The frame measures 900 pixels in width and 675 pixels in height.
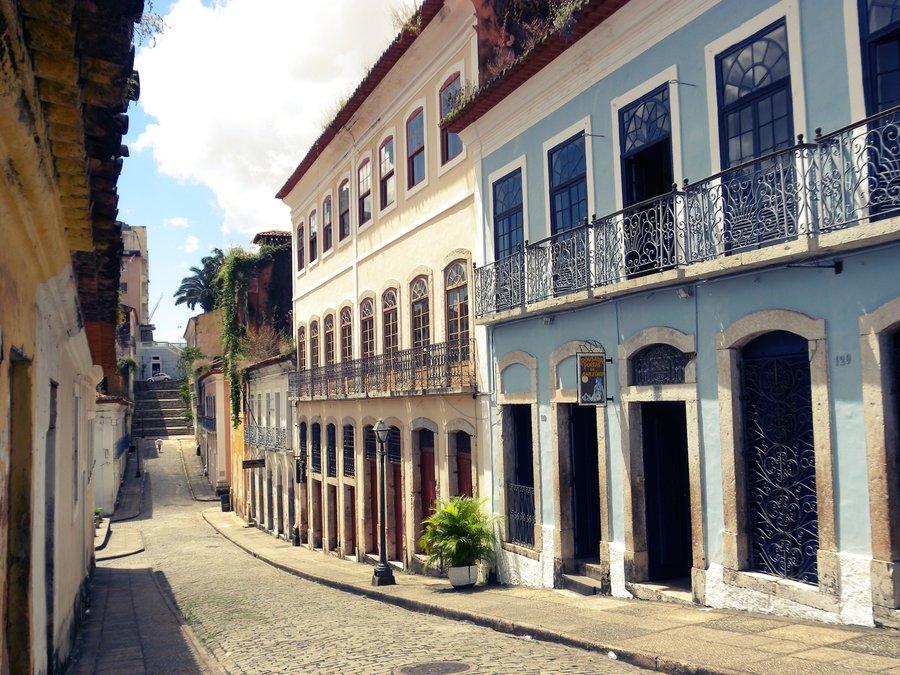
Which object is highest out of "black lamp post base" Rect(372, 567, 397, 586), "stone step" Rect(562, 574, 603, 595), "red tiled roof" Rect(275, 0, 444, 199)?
"red tiled roof" Rect(275, 0, 444, 199)

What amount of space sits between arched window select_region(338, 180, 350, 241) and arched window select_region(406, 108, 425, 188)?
489 centimetres

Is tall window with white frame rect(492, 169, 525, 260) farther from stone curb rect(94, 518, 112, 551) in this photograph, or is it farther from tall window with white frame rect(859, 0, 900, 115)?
stone curb rect(94, 518, 112, 551)

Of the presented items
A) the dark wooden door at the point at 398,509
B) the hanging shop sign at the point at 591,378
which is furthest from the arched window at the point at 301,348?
the hanging shop sign at the point at 591,378

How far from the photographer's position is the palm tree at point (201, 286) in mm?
67438

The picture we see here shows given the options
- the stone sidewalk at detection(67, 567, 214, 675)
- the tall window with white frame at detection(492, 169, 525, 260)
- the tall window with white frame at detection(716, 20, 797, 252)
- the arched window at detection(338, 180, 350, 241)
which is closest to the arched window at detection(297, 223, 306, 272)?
the arched window at detection(338, 180, 350, 241)

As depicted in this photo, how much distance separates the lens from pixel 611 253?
36.2 ft

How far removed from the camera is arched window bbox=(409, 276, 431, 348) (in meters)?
17.9

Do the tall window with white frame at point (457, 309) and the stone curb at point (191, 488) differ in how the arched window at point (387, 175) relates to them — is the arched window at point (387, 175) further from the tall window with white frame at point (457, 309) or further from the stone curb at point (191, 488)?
the stone curb at point (191, 488)

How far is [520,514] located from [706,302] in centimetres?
567

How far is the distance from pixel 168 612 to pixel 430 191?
29.8 feet

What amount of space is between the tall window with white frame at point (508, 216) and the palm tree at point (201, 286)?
55448mm

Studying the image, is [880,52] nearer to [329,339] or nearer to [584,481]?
[584,481]

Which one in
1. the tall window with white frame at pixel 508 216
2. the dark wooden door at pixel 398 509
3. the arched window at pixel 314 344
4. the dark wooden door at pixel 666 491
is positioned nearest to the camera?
the dark wooden door at pixel 666 491

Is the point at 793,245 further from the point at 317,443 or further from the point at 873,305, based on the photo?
the point at 317,443
